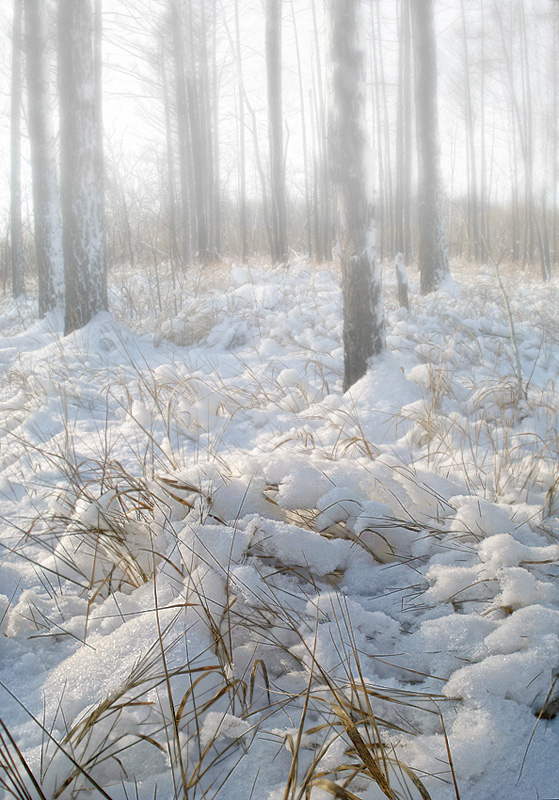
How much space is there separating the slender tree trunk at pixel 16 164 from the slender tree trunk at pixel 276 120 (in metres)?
4.38

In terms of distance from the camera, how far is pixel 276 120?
30.0 feet

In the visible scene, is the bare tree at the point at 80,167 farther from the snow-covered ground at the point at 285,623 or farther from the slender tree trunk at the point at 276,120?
the slender tree trunk at the point at 276,120

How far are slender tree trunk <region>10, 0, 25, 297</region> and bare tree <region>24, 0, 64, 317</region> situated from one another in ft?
10.9

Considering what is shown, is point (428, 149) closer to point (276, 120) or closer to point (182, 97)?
point (276, 120)

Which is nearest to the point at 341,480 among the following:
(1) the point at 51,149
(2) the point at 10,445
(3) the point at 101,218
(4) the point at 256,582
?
(4) the point at 256,582

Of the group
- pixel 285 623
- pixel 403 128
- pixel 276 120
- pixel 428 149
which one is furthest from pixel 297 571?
pixel 403 128

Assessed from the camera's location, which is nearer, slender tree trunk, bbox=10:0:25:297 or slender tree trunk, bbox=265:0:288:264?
slender tree trunk, bbox=265:0:288:264

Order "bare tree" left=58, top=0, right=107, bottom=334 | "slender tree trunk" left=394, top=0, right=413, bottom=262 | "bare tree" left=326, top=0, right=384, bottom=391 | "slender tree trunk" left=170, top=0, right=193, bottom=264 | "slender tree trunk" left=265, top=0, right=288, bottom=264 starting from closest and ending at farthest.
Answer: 1. "bare tree" left=326, top=0, right=384, bottom=391
2. "bare tree" left=58, top=0, right=107, bottom=334
3. "slender tree trunk" left=265, top=0, right=288, bottom=264
4. "slender tree trunk" left=170, top=0, right=193, bottom=264
5. "slender tree trunk" left=394, top=0, right=413, bottom=262

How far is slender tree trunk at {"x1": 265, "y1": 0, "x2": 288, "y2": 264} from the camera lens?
8875 mm

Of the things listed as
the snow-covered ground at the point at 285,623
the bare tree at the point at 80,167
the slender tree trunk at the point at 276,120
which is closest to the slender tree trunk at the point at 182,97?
the slender tree trunk at the point at 276,120

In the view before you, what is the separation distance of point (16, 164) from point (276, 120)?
5.41 m

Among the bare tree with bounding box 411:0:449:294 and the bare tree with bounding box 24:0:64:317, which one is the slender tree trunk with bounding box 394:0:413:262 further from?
the bare tree with bounding box 24:0:64:317

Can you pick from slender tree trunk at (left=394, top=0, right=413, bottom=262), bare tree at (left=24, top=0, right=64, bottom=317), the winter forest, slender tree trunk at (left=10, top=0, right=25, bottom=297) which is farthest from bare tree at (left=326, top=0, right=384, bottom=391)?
slender tree trunk at (left=394, top=0, right=413, bottom=262)

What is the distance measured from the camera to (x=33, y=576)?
1238 millimetres
